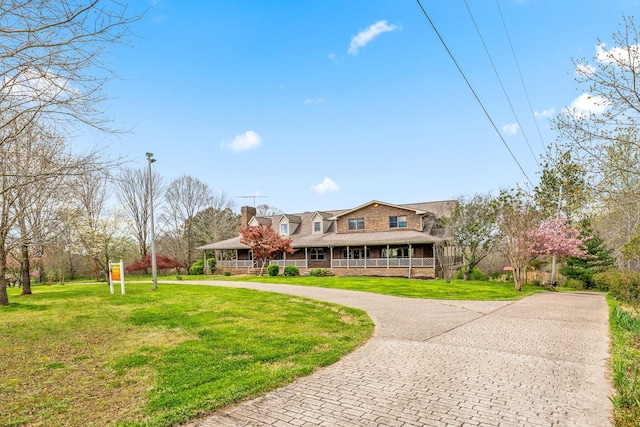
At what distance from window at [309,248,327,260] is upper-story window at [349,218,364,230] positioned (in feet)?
12.0

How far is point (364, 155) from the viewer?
2466cm

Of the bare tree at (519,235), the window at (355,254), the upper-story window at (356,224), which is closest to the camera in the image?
the bare tree at (519,235)

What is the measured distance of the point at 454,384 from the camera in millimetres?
5117

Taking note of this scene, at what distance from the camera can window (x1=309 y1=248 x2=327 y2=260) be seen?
34719 millimetres

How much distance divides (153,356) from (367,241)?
2431 centimetres

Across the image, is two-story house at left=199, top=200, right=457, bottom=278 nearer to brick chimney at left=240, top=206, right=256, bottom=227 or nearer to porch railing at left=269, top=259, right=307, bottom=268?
porch railing at left=269, top=259, right=307, bottom=268

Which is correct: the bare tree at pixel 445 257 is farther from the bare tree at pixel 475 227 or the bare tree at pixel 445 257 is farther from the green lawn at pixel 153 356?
the green lawn at pixel 153 356

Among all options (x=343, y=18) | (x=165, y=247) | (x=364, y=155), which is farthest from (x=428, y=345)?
(x=165, y=247)

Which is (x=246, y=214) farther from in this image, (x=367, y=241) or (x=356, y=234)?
(x=367, y=241)

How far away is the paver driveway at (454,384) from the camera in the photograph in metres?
4.07

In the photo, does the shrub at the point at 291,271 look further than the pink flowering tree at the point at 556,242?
Yes

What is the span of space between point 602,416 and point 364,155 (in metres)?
21.5

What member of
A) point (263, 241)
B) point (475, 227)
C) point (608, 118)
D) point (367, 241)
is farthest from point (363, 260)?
point (608, 118)

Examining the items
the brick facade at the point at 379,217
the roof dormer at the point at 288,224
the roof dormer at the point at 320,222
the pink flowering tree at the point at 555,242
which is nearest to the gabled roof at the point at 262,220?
the roof dormer at the point at 288,224
